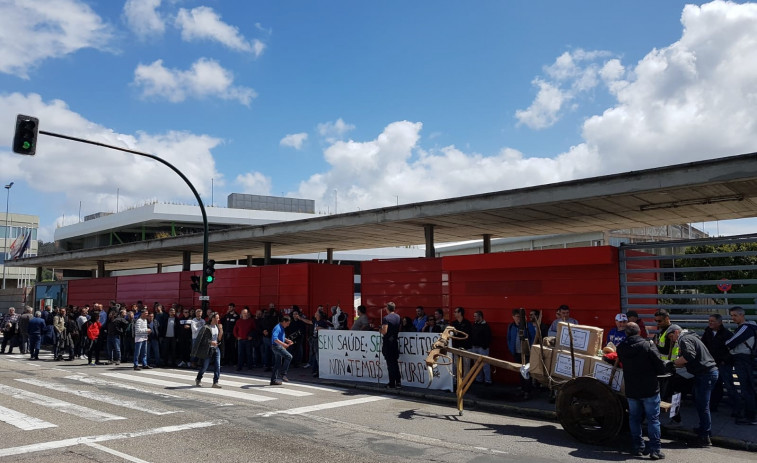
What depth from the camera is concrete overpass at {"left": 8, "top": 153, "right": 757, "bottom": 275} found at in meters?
11.6

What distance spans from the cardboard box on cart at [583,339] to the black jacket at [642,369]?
3.67 ft

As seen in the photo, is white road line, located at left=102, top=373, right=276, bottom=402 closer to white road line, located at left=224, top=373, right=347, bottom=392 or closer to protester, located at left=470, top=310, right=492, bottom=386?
white road line, located at left=224, top=373, right=347, bottom=392

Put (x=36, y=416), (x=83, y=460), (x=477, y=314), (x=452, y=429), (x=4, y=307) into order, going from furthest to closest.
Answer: (x=4, y=307)
(x=477, y=314)
(x=36, y=416)
(x=452, y=429)
(x=83, y=460)

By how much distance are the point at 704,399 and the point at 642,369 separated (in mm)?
1524

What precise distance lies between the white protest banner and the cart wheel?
4270 millimetres

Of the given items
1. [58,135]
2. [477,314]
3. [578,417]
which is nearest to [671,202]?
[477,314]

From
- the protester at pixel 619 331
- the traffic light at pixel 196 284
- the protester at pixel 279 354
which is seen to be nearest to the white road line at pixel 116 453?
the protester at pixel 279 354

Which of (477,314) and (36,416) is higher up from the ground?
(477,314)

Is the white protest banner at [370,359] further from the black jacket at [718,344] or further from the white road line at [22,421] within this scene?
the white road line at [22,421]

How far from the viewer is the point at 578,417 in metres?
8.23

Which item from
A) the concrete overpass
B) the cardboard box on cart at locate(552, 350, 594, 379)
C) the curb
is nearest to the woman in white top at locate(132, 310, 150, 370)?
the concrete overpass

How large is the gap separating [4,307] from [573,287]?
144 feet

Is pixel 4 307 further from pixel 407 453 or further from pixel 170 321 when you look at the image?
pixel 407 453

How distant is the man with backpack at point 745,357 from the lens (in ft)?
29.8
